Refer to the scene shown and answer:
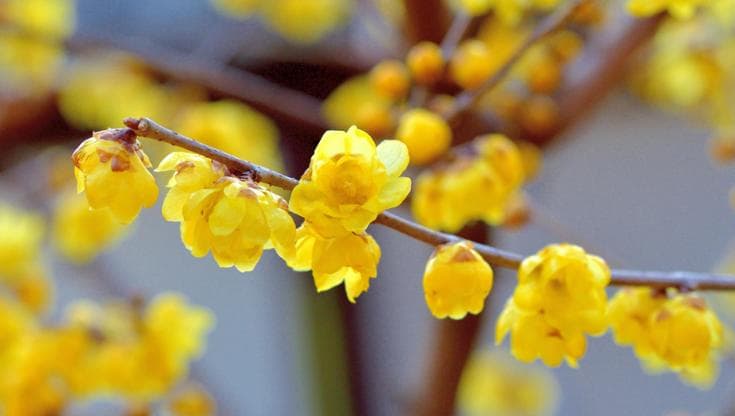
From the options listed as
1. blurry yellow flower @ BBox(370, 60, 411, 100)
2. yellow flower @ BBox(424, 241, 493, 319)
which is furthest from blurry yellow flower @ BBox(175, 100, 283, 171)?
yellow flower @ BBox(424, 241, 493, 319)

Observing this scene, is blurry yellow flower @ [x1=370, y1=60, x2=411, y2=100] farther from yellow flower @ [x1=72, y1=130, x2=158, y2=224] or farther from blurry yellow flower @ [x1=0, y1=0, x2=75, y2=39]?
blurry yellow flower @ [x1=0, y1=0, x2=75, y2=39]

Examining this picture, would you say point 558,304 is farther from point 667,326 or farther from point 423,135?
point 423,135

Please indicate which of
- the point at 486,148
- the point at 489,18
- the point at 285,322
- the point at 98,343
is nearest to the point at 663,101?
the point at 489,18

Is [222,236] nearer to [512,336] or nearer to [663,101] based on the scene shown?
[512,336]

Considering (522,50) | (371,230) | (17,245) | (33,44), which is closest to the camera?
(522,50)

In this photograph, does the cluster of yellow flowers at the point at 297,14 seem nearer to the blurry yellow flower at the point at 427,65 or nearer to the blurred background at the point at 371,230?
the blurred background at the point at 371,230

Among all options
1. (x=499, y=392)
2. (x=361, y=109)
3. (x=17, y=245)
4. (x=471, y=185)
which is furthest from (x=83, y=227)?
(x=499, y=392)
